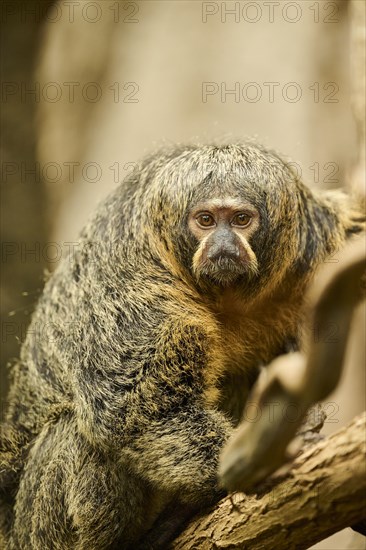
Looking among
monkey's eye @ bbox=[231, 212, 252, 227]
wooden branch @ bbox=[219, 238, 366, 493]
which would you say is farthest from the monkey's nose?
wooden branch @ bbox=[219, 238, 366, 493]

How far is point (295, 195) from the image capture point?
577cm

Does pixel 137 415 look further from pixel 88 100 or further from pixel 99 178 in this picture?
pixel 88 100

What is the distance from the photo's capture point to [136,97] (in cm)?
1007

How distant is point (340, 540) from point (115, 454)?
372 centimetres

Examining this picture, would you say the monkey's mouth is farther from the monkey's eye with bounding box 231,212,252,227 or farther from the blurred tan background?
the blurred tan background

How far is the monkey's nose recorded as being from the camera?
17.0 feet

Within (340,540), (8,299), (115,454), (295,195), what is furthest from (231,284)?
(8,299)

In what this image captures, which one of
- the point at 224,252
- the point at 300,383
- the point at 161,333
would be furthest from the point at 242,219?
the point at 300,383

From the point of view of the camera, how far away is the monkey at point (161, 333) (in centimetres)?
529

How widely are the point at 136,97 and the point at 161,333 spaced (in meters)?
5.41

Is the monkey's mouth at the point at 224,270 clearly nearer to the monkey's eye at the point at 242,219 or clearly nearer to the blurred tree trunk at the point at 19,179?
the monkey's eye at the point at 242,219

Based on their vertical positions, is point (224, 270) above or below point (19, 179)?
below

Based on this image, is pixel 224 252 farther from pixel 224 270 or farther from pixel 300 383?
pixel 300 383

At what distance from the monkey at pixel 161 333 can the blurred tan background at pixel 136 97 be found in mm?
2571
